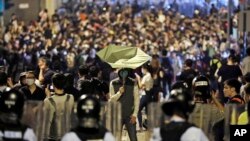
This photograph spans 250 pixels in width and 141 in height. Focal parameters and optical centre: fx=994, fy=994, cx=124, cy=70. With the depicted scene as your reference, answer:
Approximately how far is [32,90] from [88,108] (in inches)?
195

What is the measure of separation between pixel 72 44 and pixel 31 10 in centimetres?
1031

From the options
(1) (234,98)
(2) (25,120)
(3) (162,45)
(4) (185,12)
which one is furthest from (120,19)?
(2) (25,120)

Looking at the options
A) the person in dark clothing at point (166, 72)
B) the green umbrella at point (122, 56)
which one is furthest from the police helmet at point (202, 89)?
the person in dark clothing at point (166, 72)

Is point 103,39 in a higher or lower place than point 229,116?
higher

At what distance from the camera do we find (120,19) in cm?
4462

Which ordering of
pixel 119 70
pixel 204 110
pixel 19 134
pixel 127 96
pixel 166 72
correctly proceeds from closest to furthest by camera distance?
pixel 19 134 < pixel 204 110 < pixel 127 96 < pixel 119 70 < pixel 166 72

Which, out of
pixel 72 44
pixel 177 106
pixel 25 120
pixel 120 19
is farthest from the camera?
pixel 120 19

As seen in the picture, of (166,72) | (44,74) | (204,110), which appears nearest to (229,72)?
(44,74)

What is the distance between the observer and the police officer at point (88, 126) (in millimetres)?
9141

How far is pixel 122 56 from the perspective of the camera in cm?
1770

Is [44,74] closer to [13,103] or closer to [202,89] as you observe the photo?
[202,89]

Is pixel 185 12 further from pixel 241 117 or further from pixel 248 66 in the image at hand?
pixel 241 117

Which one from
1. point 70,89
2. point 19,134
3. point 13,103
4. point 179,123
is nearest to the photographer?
point 179,123

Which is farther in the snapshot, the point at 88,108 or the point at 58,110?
the point at 58,110
